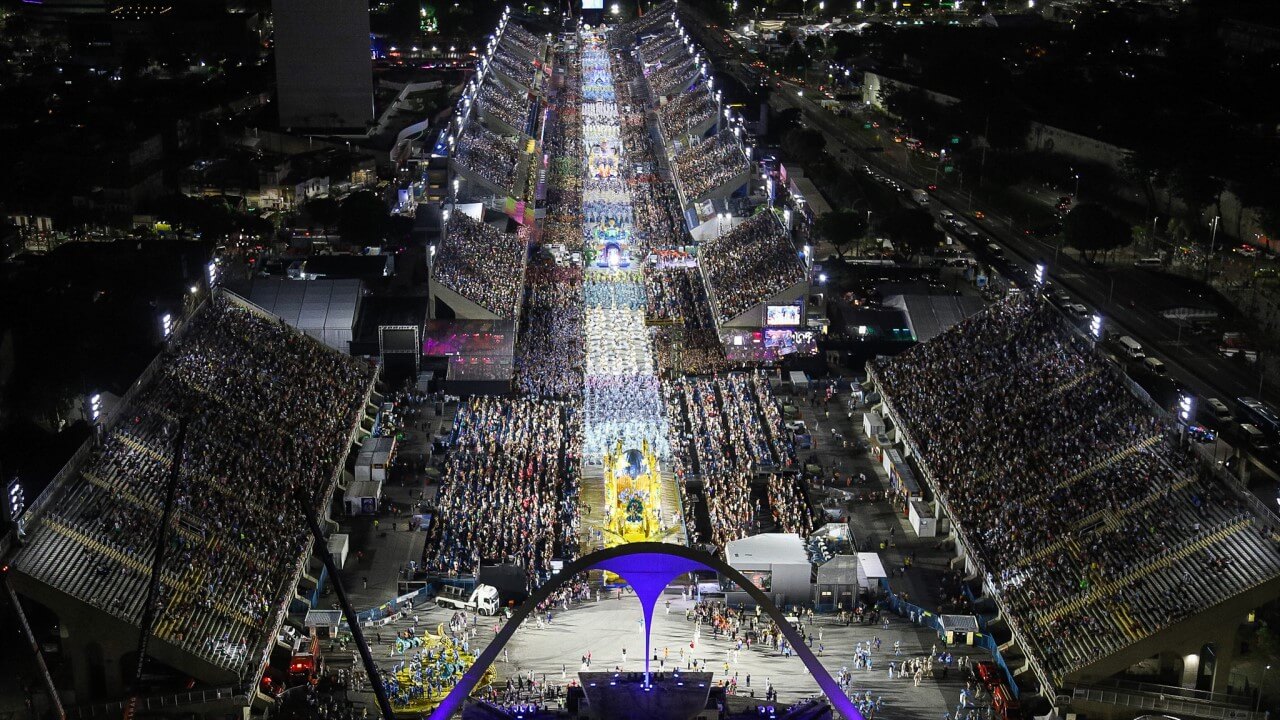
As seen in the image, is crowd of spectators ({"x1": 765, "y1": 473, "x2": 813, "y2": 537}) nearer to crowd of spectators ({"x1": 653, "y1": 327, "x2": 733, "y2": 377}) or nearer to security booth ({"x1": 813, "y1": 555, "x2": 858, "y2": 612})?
security booth ({"x1": 813, "y1": 555, "x2": 858, "y2": 612})

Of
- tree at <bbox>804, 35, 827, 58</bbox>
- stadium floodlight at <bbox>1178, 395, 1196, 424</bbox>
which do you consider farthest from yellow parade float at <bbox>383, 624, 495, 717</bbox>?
tree at <bbox>804, 35, 827, 58</bbox>

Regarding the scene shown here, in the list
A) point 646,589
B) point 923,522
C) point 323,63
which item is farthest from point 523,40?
point 646,589

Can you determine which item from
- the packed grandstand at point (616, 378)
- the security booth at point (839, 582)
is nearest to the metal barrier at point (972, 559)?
the security booth at point (839, 582)

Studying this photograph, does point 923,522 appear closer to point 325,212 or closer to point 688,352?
point 688,352

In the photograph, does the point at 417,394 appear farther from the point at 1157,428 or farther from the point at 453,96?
the point at 453,96

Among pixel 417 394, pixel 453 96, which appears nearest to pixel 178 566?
pixel 417 394

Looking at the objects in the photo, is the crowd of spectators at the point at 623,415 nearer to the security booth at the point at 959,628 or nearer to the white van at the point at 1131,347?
the security booth at the point at 959,628
